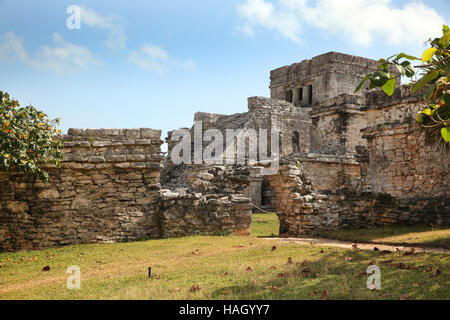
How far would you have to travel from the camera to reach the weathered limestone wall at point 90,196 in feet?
29.9

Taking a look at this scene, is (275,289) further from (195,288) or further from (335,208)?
(335,208)

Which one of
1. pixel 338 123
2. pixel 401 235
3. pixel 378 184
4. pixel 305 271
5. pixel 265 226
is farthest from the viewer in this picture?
pixel 338 123

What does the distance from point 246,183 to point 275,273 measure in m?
5.38

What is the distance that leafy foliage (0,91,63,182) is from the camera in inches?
326

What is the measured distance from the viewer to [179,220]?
9.80 meters

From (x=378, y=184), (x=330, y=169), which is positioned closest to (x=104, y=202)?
(x=378, y=184)

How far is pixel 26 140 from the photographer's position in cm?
873

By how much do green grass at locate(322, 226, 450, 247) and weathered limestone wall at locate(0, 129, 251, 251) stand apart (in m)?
2.50

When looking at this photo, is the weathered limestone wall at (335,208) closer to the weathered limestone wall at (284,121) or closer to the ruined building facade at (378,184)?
the ruined building facade at (378,184)

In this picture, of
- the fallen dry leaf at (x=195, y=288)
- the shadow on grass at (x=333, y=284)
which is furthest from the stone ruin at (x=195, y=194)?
the fallen dry leaf at (x=195, y=288)

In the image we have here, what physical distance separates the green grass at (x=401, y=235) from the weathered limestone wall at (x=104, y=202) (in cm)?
250

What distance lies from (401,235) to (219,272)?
535cm

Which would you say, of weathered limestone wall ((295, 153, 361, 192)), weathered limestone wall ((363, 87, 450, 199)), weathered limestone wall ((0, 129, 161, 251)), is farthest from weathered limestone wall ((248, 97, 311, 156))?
weathered limestone wall ((0, 129, 161, 251))
